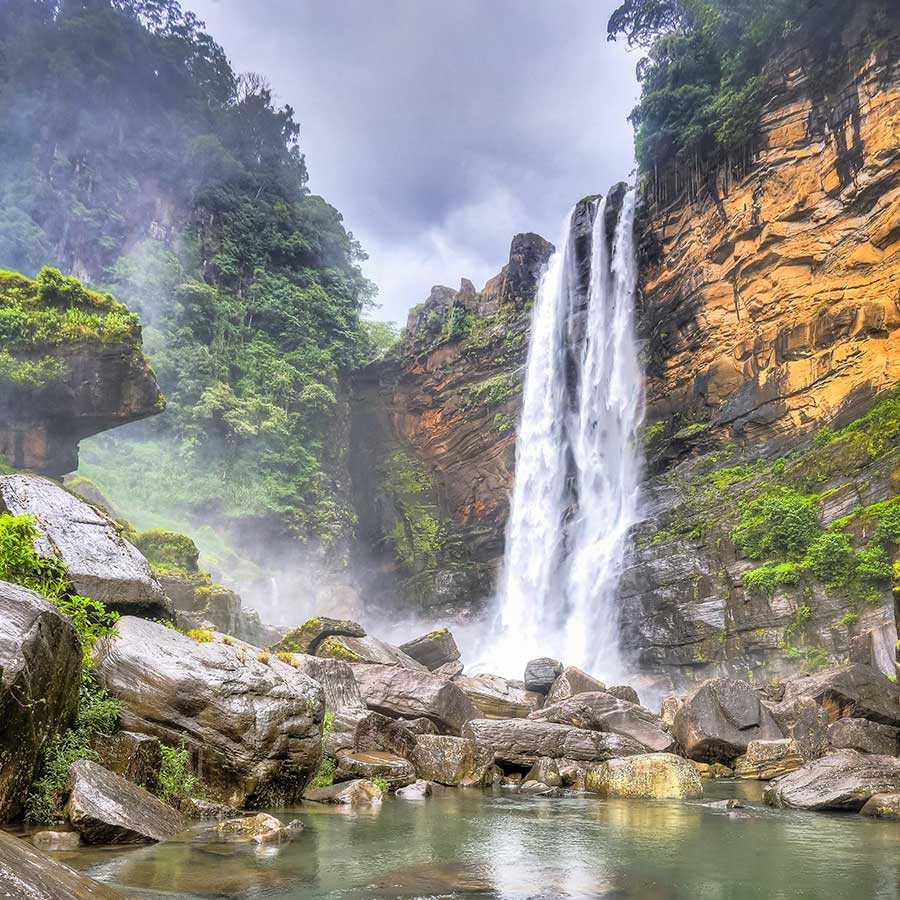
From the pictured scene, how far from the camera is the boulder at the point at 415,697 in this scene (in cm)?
1276

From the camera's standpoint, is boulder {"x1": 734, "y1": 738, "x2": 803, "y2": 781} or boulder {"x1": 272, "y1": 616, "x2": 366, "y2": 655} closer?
boulder {"x1": 734, "y1": 738, "x2": 803, "y2": 781}

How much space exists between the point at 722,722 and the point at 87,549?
34.9ft

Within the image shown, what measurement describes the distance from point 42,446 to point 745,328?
24.4 m

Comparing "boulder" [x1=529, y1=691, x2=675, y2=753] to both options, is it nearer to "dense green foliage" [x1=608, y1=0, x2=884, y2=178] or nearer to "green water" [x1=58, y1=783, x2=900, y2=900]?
"green water" [x1=58, y1=783, x2=900, y2=900]

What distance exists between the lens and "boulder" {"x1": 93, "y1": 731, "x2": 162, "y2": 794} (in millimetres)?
6680

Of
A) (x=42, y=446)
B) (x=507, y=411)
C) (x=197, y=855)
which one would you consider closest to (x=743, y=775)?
(x=197, y=855)

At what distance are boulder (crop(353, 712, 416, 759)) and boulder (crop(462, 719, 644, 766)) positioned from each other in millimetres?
1096

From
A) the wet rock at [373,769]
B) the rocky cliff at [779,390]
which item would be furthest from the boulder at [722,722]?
the wet rock at [373,769]

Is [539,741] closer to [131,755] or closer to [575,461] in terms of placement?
[131,755]

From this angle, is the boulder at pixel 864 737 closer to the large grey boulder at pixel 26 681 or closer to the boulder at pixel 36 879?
the large grey boulder at pixel 26 681

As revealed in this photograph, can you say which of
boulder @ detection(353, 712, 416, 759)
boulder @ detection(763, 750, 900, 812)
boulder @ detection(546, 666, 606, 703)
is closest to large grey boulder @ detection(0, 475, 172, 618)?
boulder @ detection(353, 712, 416, 759)

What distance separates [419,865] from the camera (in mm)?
5660

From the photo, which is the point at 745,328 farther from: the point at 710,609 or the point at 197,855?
the point at 197,855

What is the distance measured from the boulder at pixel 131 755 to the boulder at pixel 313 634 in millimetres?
11257
